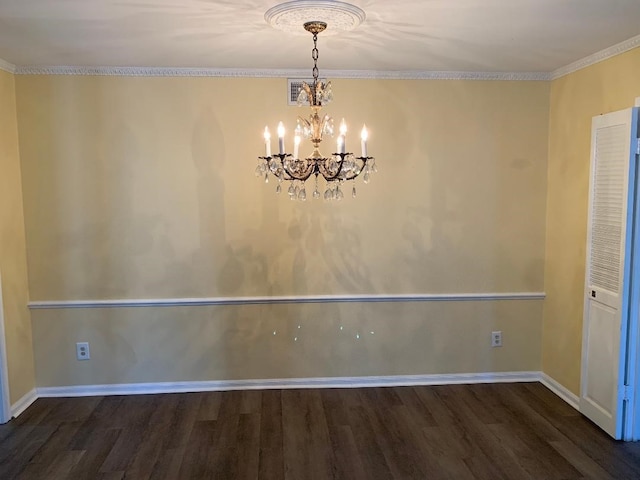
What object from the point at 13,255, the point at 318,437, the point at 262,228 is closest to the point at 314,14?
the point at 262,228

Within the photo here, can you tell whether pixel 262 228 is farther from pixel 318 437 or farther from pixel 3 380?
pixel 3 380

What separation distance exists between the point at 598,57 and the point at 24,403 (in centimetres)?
479

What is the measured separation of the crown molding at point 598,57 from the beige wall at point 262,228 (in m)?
0.19

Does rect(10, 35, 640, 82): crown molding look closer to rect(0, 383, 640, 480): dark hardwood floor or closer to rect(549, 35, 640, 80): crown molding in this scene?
rect(549, 35, 640, 80): crown molding

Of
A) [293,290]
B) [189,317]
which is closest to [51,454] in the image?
[189,317]

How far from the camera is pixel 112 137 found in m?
3.67

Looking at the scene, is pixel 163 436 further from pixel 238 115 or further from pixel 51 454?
pixel 238 115

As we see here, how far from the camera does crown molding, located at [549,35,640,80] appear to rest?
2928 millimetres

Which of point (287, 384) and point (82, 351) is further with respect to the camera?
point (287, 384)

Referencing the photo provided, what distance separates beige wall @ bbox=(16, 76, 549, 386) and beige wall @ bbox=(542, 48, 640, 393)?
106 mm

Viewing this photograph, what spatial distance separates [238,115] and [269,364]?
2.00 meters

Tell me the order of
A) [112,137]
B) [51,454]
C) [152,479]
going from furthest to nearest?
1. [112,137]
2. [51,454]
3. [152,479]

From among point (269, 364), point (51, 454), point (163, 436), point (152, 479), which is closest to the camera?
point (152, 479)

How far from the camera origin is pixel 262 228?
381 centimetres
